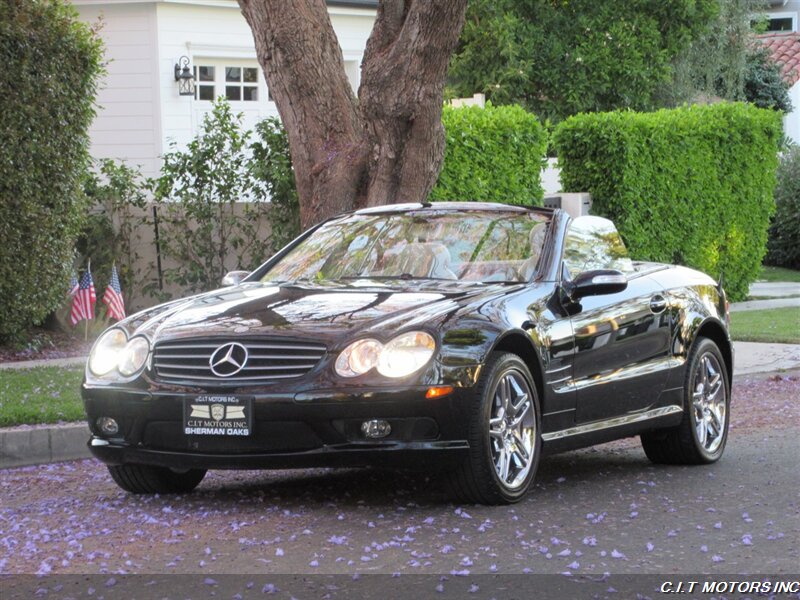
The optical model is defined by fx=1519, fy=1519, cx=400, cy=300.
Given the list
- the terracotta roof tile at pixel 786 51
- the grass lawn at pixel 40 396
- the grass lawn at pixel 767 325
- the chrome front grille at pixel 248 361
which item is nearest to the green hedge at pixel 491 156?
the grass lawn at pixel 767 325

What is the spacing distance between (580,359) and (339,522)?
1743 millimetres

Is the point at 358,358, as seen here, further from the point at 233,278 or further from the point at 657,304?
the point at 657,304

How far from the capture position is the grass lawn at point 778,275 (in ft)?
89.5

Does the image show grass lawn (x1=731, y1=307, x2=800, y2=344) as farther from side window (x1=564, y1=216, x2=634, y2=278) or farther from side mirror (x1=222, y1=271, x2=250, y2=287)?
side mirror (x1=222, y1=271, x2=250, y2=287)

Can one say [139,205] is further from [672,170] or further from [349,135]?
[672,170]

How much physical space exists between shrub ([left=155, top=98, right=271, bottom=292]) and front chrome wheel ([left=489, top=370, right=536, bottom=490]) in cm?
913

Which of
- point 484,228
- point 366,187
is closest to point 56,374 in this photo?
point 366,187

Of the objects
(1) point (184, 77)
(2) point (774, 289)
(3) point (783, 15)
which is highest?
(3) point (783, 15)

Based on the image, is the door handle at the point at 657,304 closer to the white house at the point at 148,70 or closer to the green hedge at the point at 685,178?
the green hedge at the point at 685,178

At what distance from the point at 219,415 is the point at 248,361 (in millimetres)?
282

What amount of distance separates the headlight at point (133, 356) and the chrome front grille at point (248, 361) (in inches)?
4.7

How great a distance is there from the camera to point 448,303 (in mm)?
7328

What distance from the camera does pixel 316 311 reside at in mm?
7332

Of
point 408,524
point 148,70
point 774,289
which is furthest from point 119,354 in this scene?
point 774,289
